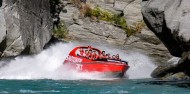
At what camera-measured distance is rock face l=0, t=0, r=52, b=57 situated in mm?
34188

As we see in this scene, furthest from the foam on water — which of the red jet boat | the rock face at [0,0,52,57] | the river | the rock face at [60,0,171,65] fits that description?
the rock face at [60,0,171,65]

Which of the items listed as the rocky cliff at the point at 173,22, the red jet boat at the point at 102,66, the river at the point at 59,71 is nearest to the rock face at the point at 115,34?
the river at the point at 59,71

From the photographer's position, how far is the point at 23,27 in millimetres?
35812

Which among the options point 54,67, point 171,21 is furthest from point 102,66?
point 171,21

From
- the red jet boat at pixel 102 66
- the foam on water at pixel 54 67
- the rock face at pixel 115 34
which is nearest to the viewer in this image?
the red jet boat at pixel 102 66

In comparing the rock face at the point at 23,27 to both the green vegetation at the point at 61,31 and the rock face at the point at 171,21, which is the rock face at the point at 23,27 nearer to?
the green vegetation at the point at 61,31

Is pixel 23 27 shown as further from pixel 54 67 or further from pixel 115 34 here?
pixel 115 34

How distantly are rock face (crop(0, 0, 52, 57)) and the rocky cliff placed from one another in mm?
14848

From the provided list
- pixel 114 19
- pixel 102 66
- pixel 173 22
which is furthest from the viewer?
pixel 114 19

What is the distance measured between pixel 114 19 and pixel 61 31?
528cm

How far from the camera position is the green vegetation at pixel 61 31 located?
41.7 metres

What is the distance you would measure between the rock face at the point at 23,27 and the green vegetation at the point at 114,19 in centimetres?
470

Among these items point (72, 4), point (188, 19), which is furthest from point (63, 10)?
point (188, 19)

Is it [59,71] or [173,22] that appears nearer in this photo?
[173,22]
